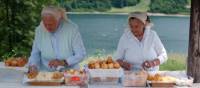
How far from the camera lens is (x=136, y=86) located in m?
4.71

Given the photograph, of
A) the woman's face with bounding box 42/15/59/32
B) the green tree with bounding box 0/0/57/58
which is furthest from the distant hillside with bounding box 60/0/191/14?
the woman's face with bounding box 42/15/59/32

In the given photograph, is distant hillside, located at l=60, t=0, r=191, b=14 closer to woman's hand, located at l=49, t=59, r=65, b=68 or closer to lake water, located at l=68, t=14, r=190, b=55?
lake water, located at l=68, t=14, r=190, b=55

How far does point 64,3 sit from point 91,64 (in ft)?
25.1

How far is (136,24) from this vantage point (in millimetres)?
5145

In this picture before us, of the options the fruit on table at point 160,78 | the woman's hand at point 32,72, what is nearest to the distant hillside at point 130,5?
the woman's hand at point 32,72

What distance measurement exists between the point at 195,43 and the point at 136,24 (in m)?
0.53

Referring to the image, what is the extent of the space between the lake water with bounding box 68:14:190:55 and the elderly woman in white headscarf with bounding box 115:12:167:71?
369 inches

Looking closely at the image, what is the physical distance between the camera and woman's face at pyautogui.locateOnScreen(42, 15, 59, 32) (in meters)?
5.18

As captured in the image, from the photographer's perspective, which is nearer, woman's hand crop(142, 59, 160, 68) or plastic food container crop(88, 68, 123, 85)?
plastic food container crop(88, 68, 123, 85)

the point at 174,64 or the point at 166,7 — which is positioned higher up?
the point at 166,7

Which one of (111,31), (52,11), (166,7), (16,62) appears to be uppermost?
(52,11)

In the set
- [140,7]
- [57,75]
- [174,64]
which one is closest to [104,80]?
[57,75]

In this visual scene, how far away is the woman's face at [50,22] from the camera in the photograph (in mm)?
5180

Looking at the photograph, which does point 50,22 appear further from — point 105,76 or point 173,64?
point 173,64
